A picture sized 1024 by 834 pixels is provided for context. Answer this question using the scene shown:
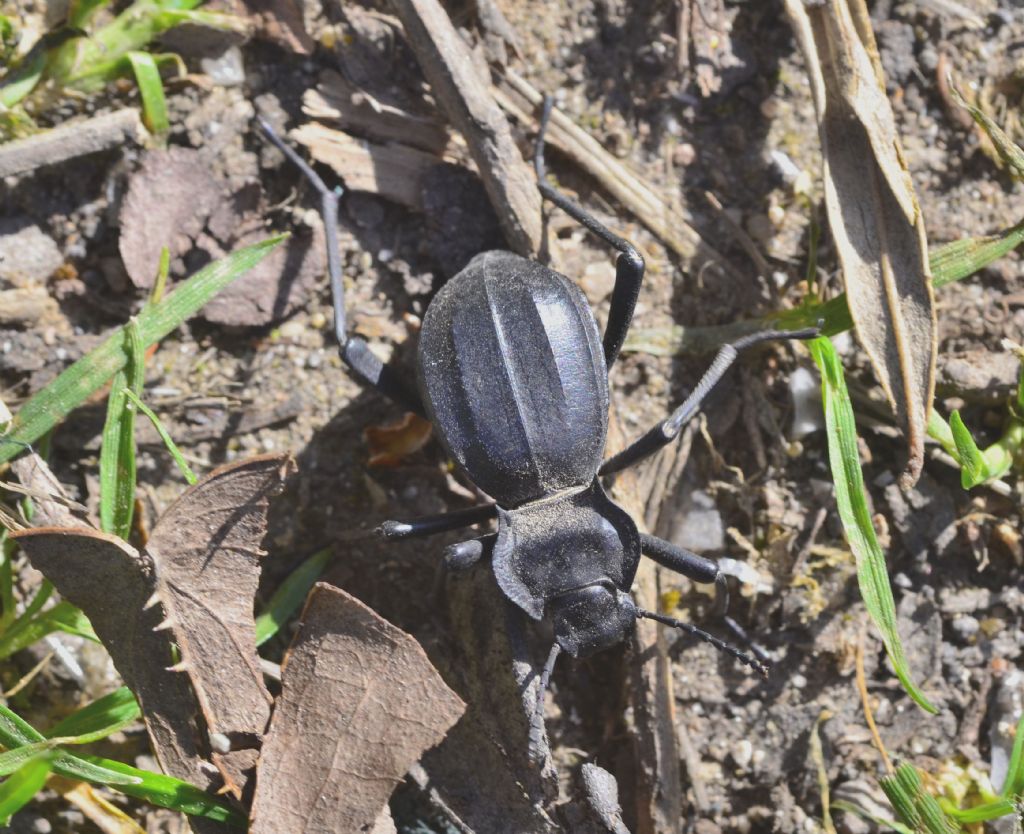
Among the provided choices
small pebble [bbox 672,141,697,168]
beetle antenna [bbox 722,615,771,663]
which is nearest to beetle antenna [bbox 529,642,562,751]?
beetle antenna [bbox 722,615,771,663]

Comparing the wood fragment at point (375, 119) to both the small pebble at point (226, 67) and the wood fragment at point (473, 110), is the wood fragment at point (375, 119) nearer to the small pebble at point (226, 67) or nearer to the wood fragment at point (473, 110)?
the wood fragment at point (473, 110)

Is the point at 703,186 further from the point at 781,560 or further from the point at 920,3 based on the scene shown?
the point at 781,560

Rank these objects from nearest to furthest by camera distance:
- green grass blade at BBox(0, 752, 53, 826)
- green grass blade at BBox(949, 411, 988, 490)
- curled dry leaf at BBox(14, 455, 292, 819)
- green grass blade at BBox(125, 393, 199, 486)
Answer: green grass blade at BBox(0, 752, 53, 826), curled dry leaf at BBox(14, 455, 292, 819), green grass blade at BBox(125, 393, 199, 486), green grass blade at BBox(949, 411, 988, 490)

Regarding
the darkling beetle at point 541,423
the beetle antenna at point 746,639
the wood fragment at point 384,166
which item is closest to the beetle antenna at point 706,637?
the darkling beetle at point 541,423

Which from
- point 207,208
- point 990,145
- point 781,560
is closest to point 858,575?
point 781,560

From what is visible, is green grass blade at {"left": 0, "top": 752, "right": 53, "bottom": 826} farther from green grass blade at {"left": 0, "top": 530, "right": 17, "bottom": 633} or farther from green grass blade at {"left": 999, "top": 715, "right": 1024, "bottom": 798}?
green grass blade at {"left": 999, "top": 715, "right": 1024, "bottom": 798}

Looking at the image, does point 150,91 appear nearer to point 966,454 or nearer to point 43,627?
point 43,627
